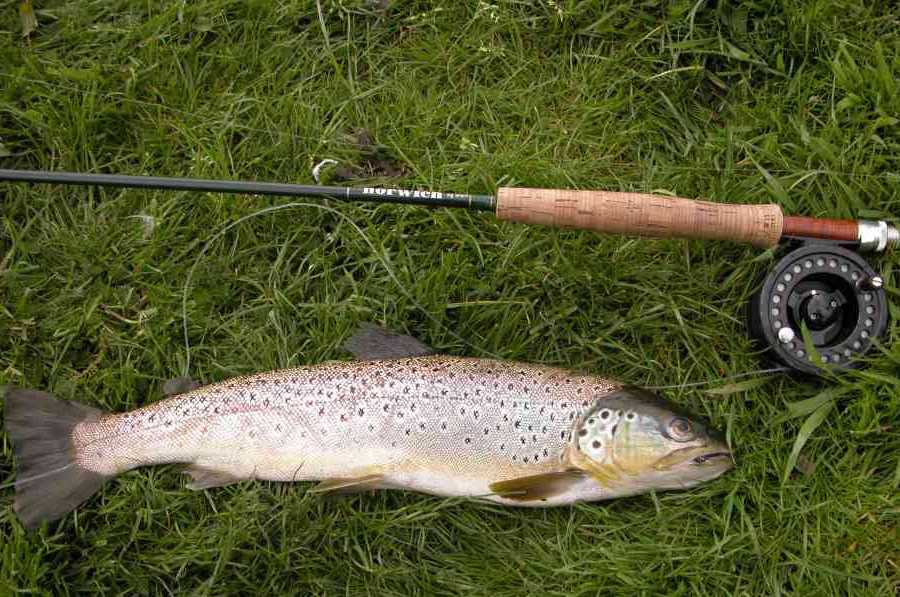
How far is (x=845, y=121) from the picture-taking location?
320cm

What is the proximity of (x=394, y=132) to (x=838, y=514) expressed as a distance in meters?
2.36

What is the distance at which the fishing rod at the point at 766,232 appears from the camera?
266 centimetres

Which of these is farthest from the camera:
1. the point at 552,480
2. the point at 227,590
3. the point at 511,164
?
the point at 511,164

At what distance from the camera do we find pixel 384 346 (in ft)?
9.66

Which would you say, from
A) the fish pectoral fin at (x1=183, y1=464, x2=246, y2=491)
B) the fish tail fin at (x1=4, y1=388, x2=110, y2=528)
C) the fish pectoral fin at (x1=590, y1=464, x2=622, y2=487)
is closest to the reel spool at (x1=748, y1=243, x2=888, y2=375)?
the fish pectoral fin at (x1=590, y1=464, x2=622, y2=487)

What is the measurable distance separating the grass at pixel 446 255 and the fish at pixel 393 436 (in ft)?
0.58

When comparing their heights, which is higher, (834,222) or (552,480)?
(834,222)

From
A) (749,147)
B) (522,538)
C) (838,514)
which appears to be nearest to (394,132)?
(749,147)

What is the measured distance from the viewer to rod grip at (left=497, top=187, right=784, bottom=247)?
8.73ft

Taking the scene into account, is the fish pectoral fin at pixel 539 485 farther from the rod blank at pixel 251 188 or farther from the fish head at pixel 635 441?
the rod blank at pixel 251 188

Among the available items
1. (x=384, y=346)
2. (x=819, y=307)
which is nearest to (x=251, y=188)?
(x=384, y=346)

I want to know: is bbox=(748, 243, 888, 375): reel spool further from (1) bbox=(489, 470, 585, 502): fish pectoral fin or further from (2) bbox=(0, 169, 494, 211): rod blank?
(2) bbox=(0, 169, 494, 211): rod blank

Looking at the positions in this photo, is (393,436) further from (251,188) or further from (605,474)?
(251,188)

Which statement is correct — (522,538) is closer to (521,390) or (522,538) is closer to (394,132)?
(521,390)
